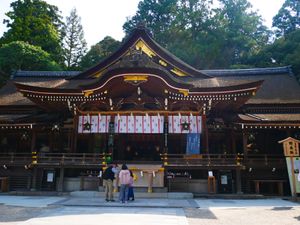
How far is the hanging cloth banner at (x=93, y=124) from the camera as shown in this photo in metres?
14.4

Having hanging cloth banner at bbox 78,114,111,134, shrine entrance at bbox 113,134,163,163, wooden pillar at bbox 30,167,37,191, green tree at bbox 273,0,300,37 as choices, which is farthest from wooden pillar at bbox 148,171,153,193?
green tree at bbox 273,0,300,37

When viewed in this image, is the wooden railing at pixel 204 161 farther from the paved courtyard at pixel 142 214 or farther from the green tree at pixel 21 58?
the green tree at pixel 21 58

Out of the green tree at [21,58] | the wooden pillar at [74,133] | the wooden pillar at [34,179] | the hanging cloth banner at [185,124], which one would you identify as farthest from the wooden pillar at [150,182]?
the green tree at [21,58]

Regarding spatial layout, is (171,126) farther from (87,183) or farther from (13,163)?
(13,163)

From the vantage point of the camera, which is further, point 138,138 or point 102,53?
point 102,53

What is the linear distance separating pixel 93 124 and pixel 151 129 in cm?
300

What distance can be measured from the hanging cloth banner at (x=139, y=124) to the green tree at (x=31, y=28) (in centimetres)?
2994

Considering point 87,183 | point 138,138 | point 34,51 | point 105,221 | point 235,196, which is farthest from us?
point 34,51

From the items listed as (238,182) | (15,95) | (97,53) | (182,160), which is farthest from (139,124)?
(97,53)

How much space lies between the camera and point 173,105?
14555mm

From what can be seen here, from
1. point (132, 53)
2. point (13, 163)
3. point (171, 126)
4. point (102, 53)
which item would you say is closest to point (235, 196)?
point (171, 126)

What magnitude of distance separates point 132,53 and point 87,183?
22.3 feet

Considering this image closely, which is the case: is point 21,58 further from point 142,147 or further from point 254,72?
point 254,72

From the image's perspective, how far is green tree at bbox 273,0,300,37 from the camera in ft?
157
